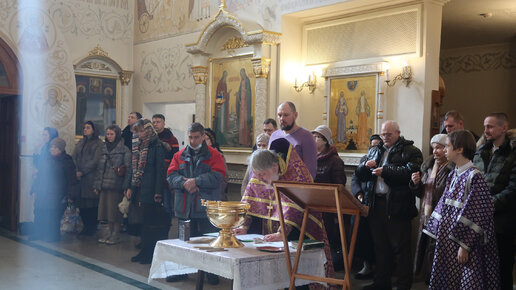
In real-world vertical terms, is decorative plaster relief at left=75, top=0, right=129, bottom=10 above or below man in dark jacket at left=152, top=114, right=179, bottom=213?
above

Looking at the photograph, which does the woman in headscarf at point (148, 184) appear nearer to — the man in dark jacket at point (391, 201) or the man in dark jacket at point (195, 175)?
the man in dark jacket at point (195, 175)

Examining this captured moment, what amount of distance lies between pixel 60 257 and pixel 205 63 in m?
3.95

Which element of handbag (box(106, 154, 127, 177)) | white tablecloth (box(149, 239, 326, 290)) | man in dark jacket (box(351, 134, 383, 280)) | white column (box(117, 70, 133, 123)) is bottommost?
man in dark jacket (box(351, 134, 383, 280))

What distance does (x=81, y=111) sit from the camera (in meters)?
11.6

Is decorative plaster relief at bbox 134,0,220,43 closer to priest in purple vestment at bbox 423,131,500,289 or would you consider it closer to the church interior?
the church interior

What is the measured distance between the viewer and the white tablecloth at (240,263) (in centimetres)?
360

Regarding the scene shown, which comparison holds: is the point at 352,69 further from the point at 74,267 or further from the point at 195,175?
the point at 74,267

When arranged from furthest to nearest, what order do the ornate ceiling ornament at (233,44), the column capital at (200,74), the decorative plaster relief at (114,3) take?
the decorative plaster relief at (114,3) → the column capital at (200,74) → the ornate ceiling ornament at (233,44)

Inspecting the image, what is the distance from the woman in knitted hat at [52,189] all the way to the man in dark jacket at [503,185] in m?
6.05

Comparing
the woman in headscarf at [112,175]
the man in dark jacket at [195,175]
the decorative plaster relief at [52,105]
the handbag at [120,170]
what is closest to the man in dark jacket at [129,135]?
the woman in headscarf at [112,175]

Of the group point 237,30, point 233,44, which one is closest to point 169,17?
point 233,44

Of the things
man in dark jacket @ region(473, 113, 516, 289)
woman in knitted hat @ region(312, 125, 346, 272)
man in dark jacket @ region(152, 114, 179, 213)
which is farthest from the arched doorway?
man in dark jacket @ region(473, 113, 516, 289)

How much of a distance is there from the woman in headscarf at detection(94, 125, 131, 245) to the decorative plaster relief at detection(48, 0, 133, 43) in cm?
357

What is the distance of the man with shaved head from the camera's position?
5352mm
